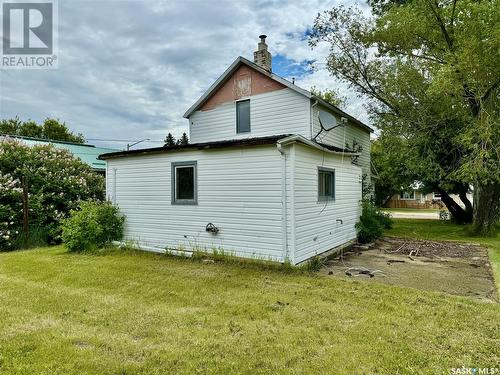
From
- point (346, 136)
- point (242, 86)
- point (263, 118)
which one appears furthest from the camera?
point (346, 136)

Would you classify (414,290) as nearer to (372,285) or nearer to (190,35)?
(372,285)

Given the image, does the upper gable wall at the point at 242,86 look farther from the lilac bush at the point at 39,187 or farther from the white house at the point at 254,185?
the lilac bush at the point at 39,187

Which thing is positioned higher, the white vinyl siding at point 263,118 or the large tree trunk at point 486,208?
the white vinyl siding at point 263,118

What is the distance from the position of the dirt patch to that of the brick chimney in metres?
7.62

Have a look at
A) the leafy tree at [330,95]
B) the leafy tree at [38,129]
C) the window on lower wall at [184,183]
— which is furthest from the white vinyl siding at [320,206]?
the leafy tree at [38,129]

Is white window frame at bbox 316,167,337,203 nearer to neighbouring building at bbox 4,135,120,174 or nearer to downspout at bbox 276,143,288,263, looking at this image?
downspout at bbox 276,143,288,263

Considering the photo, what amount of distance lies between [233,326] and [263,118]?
8.83 m

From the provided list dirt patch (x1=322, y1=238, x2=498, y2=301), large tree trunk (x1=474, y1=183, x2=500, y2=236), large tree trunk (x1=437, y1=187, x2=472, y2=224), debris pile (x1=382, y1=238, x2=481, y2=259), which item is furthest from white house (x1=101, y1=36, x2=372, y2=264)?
large tree trunk (x1=437, y1=187, x2=472, y2=224)

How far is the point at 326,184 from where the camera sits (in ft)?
28.6

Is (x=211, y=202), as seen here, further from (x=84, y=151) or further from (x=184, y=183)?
(x=84, y=151)

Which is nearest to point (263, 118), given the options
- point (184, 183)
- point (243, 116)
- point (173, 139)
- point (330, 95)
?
point (243, 116)

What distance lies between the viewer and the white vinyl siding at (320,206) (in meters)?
7.06

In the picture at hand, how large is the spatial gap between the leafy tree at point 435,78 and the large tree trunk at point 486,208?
4cm

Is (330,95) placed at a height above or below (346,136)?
above
